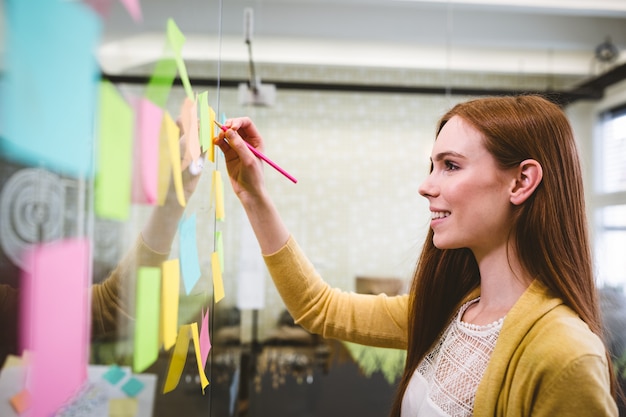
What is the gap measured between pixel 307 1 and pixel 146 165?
70.8 inches

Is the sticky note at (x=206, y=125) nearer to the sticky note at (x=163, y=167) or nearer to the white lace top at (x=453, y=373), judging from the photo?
the sticky note at (x=163, y=167)

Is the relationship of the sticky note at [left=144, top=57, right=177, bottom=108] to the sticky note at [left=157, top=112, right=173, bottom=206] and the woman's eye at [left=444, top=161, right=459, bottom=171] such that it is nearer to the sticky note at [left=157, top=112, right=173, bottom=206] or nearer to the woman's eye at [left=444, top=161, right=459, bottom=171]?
the sticky note at [left=157, top=112, right=173, bottom=206]

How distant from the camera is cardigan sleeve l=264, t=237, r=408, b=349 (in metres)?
0.96

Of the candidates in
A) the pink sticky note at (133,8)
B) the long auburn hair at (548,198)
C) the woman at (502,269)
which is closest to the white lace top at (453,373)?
the woman at (502,269)

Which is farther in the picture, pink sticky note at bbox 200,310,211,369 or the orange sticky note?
pink sticky note at bbox 200,310,211,369

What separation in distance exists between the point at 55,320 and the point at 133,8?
0.20m

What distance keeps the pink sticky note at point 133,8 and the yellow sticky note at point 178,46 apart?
0.34 feet

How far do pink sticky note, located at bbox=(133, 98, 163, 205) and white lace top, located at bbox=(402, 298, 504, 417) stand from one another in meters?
0.59

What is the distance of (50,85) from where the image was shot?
0.72 ft

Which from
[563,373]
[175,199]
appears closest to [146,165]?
[175,199]

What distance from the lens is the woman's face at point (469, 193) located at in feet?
2.57

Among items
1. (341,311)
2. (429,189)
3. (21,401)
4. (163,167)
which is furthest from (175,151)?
(341,311)

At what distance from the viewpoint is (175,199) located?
463mm

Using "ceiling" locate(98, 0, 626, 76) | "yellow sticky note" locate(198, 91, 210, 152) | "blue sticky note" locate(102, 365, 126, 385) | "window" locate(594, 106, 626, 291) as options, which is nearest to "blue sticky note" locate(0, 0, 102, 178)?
"blue sticky note" locate(102, 365, 126, 385)
